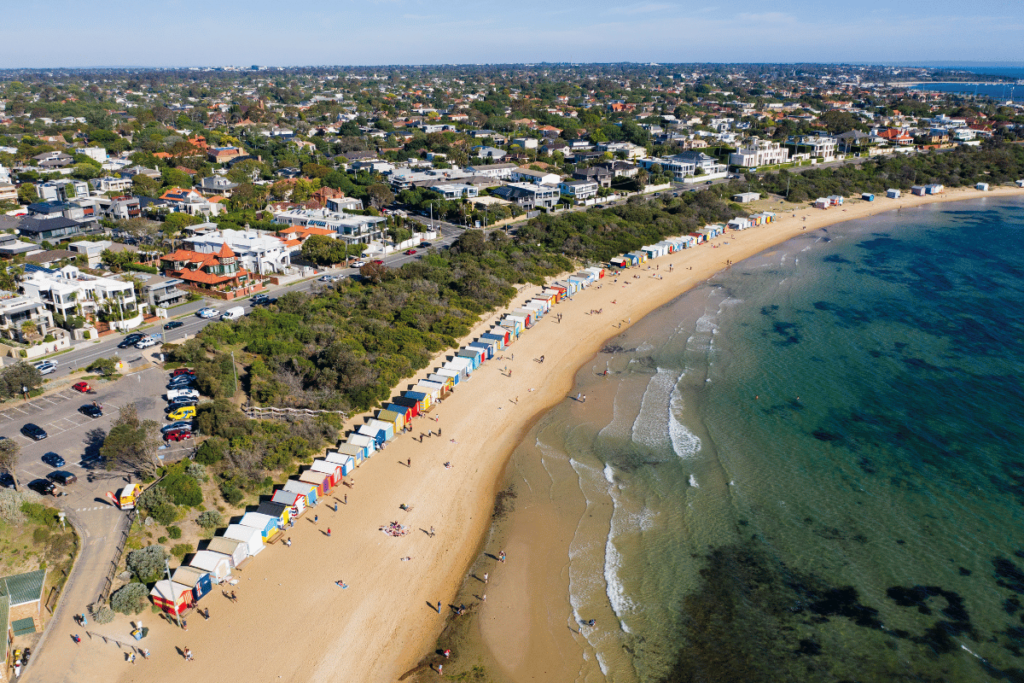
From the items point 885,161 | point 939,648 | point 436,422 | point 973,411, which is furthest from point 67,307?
point 885,161

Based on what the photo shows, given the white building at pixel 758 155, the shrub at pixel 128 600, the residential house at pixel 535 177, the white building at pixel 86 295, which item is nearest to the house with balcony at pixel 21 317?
the white building at pixel 86 295

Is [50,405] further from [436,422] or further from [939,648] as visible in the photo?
[939,648]

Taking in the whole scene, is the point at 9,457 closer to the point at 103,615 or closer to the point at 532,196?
the point at 103,615

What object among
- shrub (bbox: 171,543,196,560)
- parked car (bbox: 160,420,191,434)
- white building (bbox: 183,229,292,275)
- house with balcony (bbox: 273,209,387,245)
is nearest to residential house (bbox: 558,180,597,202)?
house with balcony (bbox: 273,209,387,245)

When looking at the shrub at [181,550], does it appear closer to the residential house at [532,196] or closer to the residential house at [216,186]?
the residential house at [532,196]

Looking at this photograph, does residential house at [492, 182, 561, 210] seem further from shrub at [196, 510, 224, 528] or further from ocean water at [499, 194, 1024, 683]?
shrub at [196, 510, 224, 528]
